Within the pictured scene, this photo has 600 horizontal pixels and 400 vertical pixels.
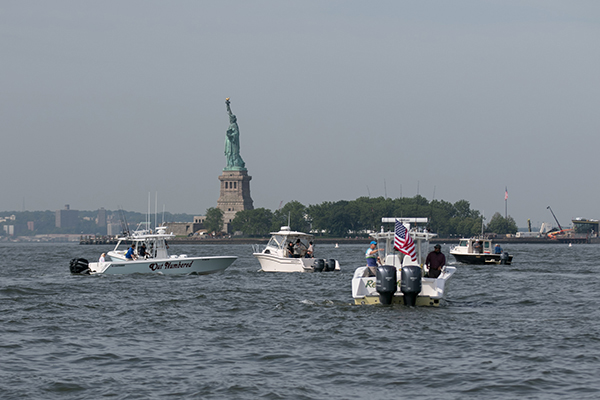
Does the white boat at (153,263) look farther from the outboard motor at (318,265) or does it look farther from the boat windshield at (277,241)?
the outboard motor at (318,265)

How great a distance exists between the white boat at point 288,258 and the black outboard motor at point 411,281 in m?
24.2

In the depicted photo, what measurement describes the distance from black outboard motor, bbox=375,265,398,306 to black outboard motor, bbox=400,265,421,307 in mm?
282

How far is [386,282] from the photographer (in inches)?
1072

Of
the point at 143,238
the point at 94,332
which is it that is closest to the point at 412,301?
the point at 94,332

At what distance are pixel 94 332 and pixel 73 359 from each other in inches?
174

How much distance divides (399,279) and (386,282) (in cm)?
147

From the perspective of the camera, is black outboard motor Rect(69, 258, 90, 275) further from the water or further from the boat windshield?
the water

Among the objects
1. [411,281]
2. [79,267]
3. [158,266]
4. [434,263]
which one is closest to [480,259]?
[158,266]

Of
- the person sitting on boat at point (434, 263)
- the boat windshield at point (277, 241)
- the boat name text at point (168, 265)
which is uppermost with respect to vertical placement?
the boat windshield at point (277, 241)

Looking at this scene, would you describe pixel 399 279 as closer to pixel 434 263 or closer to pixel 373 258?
pixel 434 263

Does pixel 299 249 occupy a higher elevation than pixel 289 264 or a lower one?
higher

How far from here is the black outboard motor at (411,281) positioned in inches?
1071

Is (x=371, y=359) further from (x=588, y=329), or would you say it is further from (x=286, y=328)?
(x=588, y=329)

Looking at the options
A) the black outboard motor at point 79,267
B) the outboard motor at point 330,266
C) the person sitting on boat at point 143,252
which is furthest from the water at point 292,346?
the outboard motor at point 330,266
